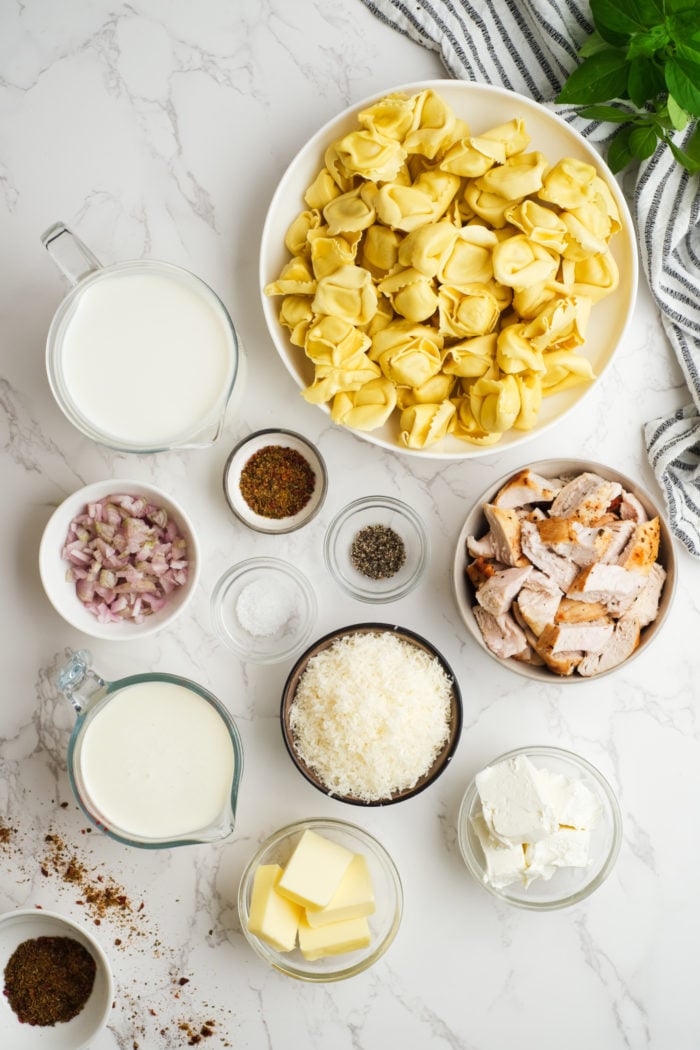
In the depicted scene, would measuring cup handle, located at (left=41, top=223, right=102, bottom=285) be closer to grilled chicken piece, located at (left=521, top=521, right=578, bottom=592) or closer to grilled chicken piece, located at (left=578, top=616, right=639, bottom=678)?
grilled chicken piece, located at (left=521, top=521, right=578, bottom=592)

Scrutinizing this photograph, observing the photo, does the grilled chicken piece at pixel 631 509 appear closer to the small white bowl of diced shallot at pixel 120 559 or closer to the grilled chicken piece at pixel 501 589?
the grilled chicken piece at pixel 501 589

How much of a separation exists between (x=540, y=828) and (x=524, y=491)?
66 cm

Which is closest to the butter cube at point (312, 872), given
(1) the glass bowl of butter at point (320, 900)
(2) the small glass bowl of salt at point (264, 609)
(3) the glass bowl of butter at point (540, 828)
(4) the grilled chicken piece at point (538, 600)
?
(1) the glass bowl of butter at point (320, 900)

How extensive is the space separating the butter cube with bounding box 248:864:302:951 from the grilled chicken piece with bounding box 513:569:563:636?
0.73 metres

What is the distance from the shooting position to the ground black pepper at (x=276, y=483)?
1.73 m

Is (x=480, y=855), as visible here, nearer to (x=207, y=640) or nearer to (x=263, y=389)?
(x=207, y=640)

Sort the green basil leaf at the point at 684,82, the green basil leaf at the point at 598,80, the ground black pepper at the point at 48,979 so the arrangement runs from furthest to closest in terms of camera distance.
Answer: the ground black pepper at the point at 48,979
the green basil leaf at the point at 598,80
the green basil leaf at the point at 684,82

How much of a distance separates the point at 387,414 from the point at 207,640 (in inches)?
25.3

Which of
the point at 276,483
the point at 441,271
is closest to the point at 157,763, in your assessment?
the point at 276,483

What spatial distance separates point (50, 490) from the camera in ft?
5.87

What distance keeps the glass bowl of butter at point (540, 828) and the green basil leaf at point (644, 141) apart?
1.25m

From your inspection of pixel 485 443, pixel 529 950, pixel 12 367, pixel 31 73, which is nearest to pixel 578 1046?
pixel 529 950

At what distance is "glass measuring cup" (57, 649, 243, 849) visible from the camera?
5.19ft

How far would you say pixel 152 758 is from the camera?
1590mm
